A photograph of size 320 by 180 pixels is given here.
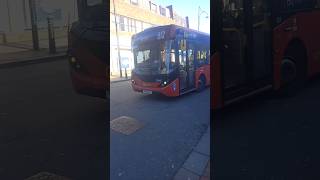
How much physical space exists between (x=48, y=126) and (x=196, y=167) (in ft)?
7.08

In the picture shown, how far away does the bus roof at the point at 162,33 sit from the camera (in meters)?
2.47

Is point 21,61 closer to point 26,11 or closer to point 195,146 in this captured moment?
point 26,11

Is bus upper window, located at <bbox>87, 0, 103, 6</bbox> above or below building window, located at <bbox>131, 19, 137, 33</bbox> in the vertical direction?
above

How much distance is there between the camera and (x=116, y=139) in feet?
9.03

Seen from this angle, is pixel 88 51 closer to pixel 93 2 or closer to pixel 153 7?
pixel 93 2
